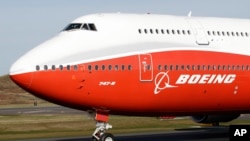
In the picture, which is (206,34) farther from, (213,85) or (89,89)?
(89,89)

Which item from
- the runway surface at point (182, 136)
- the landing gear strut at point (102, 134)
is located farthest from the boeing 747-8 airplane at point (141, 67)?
the runway surface at point (182, 136)

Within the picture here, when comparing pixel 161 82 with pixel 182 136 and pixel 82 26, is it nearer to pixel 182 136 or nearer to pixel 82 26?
pixel 82 26

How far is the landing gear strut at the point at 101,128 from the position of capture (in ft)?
68.2

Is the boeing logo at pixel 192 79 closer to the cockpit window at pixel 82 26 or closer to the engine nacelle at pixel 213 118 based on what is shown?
the cockpit window at pixel 82 26

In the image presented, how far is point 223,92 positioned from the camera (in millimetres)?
23266

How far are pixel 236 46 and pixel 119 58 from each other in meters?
6.37

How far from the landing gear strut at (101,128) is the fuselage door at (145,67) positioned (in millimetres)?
2173

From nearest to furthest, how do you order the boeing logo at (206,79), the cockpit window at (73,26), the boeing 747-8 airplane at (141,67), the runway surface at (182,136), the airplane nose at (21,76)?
the airplane nose at (21,76) → the boeing 747-8 airplane at (141,67) → the cockpit window at (73,26) → the boeing logo at (206,79) → the runway surface at (182,136)

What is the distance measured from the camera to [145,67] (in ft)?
70.1

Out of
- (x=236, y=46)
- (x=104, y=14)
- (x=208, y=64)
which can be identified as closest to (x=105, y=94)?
(x=104, y=14)

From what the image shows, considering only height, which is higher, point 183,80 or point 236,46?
point 236,46

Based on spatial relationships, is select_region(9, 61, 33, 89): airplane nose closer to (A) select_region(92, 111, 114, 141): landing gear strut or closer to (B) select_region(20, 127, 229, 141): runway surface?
(A) select_region(92, 111, 114, 141): landing gear strut

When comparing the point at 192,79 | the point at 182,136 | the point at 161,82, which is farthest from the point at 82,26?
the point at 182,136

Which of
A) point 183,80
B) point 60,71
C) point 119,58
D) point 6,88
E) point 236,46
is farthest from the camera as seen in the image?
point 6,88
